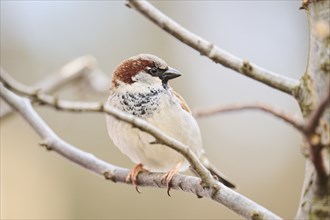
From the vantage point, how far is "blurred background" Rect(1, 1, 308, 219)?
4430mm

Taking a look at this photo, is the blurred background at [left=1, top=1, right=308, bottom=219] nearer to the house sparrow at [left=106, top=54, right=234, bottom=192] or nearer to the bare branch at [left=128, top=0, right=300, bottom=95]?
the house sparrow at [left=106, top=54, right=234, bottom=192]

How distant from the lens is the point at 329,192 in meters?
0.75

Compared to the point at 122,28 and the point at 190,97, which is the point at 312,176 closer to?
the point at 190,97

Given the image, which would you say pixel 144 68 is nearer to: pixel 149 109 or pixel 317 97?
pixel 149 109

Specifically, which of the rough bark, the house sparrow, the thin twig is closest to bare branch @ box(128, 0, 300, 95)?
the rough bark

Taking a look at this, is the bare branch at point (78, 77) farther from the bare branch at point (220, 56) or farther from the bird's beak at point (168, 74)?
the bare branch at point (220, 56)

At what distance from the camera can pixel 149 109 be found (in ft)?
5.45

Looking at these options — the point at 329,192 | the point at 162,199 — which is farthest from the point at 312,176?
the point at 162,199

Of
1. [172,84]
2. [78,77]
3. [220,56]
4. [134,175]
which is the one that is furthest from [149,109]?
[172,84]

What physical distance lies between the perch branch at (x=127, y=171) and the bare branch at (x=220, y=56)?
0.45 feet

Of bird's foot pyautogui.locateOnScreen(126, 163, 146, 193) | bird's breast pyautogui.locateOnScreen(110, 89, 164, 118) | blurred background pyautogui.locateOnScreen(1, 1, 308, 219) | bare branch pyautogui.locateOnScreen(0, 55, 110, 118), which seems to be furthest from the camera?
blurred background pyautogui.locateOnScreen(1, 1, 308, 219)

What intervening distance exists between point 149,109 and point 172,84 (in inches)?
126

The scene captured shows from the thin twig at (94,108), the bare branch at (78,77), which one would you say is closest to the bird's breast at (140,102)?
the bare branch at (78,77)

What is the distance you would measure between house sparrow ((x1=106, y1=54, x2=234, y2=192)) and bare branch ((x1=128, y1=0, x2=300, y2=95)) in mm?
796
